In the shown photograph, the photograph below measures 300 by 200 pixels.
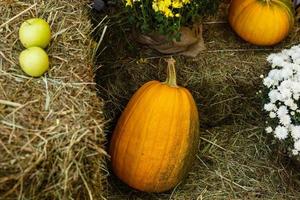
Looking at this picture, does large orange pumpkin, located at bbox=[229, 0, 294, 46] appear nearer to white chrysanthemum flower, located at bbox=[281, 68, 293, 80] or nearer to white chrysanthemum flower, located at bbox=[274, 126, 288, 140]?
white chrysanthemum flower, located at bbox=[281, 68, 293, 80]

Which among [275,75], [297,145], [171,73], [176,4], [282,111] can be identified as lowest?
[297,145]

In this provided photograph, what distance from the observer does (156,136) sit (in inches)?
106

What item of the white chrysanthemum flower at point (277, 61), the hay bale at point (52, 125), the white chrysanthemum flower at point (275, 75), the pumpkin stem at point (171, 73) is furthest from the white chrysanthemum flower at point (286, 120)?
the hay bale at point (52, 125)

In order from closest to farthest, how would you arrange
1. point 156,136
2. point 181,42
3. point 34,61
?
point 34,61 → point 156,136 → point 181,42

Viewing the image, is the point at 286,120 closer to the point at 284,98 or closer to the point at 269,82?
the point at 284,98

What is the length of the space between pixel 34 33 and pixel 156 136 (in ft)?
2.44

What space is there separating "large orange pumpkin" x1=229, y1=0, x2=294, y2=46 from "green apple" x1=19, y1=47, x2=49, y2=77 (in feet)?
4.34

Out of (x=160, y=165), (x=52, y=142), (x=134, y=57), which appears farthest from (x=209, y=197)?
(x=52, y=142)

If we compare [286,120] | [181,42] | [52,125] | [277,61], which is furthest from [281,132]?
[52,125]

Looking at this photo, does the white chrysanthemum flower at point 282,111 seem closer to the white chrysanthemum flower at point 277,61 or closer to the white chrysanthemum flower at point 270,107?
the white chrysanthemum flower at point 270,107

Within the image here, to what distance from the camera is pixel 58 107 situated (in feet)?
7.34

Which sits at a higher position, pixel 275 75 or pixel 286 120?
pixel 275 75

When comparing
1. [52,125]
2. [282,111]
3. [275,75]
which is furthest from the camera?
[275,75]

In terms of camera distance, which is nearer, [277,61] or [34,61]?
[34,61]
